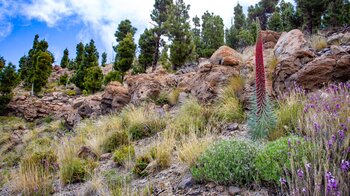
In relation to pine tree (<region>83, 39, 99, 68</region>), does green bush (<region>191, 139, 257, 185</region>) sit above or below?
below

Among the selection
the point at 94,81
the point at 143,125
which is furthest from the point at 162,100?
the point at 94,81

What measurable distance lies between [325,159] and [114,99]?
11707mm

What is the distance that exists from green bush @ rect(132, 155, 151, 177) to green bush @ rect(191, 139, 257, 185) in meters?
1.41

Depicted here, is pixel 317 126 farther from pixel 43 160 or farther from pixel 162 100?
pixel 162 100

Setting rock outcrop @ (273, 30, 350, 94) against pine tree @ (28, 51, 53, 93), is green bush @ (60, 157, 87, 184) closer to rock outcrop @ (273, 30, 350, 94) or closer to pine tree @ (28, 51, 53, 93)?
rock outcrop @ (273, 30, 350, 94)

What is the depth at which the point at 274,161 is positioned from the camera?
10.1 ft

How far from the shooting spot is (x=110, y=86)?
563 inches

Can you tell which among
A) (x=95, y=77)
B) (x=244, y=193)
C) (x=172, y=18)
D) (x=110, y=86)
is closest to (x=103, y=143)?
(x=244, y=193)

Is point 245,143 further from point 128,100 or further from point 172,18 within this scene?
point 172,18

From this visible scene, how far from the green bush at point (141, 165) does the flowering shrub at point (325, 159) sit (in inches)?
106

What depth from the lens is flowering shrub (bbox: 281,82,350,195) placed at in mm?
2311

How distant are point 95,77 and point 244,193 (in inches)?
990

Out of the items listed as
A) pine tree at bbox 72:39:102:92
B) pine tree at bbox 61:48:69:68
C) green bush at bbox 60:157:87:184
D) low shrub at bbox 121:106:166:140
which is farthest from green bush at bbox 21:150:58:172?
pine tree at bbox 61:48:69:68

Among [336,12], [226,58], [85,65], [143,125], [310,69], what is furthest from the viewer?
[85,65]
